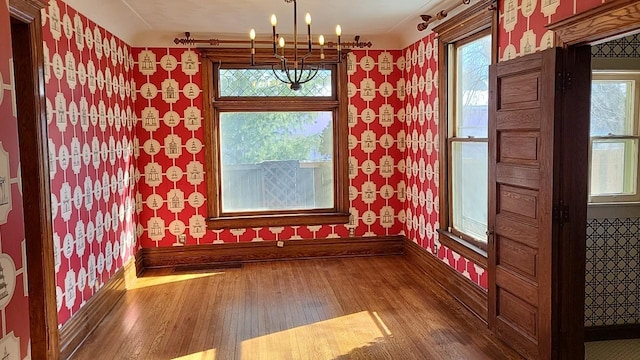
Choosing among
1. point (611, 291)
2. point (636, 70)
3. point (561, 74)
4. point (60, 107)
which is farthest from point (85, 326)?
point (636, 70)

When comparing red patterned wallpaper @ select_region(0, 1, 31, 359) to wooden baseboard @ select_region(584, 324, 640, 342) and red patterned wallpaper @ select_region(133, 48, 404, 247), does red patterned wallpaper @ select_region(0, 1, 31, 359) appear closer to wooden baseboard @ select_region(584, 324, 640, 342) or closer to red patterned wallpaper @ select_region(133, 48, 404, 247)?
wooden baseboard @ select_region(584, 324, 640, 342)

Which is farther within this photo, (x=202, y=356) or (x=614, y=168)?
(x=614, y=168)

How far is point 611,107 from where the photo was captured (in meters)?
3.49

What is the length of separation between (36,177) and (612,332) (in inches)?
158

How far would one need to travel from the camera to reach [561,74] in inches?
106

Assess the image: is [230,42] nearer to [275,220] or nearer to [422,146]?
[275,220]

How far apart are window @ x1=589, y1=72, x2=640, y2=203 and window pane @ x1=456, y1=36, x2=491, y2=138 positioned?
777 millimetres

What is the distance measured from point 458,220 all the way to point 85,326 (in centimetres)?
323

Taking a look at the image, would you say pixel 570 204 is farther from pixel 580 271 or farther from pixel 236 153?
pixel 236 153

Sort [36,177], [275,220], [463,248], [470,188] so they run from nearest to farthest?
[36,177], [463,248], [470,188], [275,220]

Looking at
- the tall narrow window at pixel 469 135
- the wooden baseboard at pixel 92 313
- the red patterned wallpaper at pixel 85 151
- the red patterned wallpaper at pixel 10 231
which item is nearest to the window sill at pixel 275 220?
the red patterned wallpaper at pixel 85 151

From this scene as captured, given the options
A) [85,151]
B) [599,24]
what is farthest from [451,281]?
[85,151]

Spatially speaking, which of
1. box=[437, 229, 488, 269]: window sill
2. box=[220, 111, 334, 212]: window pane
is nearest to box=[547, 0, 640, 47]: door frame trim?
box=[437, 229, 488, 269]: window sill

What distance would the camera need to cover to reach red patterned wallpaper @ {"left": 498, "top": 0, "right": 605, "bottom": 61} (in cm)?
273
